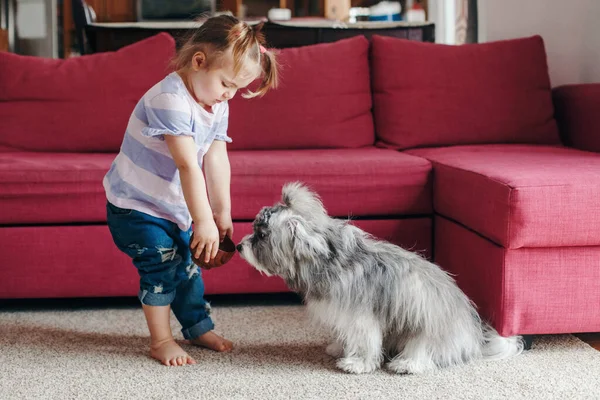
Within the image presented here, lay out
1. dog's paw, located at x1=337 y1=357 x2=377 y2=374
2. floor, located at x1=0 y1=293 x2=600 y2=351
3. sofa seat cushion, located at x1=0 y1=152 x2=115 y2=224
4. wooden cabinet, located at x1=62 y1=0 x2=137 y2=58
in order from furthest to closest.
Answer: wooden cabinet, located at x1=62 y1=0 x2=137 y2=58 → floor, located at x1=0 y1=293 x2=600 y2=351 → sofa seat cushion, located at x1=0 y1=152 x2=115 y2=224 → dog's paw, located at x1=337 y1=357 x2=377 y2=374

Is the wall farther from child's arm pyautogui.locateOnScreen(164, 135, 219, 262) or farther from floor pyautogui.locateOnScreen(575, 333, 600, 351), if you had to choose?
child's arm pyautogui.locateOnScreen(164, 135, 219, 262)

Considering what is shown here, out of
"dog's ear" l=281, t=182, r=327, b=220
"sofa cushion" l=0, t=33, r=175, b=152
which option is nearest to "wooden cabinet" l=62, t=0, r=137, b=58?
"sofa cushion" l=0, t=33, r=175, b=152

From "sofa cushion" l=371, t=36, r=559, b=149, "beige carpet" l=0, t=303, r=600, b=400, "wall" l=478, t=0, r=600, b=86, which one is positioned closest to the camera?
"beige carpet" l=0, t=303, r=600, b=400

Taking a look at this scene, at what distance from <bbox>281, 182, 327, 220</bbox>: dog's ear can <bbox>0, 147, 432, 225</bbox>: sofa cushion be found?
42 cm

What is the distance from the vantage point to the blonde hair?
137 cm

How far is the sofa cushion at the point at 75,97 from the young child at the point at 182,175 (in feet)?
2.61

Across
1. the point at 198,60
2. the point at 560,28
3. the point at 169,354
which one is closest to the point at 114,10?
the point at 560,28

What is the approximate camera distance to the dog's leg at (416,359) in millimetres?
1439

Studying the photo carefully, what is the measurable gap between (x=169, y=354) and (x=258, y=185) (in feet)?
1.84

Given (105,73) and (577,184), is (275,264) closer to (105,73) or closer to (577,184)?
(577,184)

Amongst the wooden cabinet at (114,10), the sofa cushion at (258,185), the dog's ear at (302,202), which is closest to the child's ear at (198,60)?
the dog's ear at (302,202)

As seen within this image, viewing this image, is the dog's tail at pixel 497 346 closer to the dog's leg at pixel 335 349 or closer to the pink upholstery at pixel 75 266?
the dog's leg at pixel 335 349

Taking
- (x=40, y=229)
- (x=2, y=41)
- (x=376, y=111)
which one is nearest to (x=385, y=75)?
(x=376, y=111)

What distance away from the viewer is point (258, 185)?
73.8 inches
